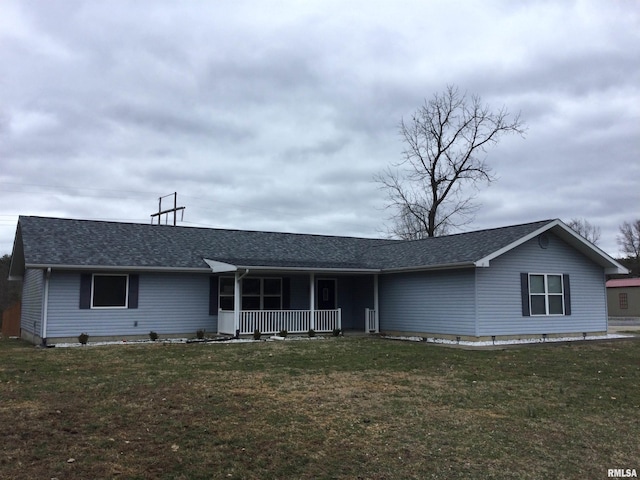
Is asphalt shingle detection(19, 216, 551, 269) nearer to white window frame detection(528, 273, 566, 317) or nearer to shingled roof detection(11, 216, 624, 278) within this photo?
shingled roof detection(11, 216, 624, 278)

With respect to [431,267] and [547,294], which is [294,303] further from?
[547,294]

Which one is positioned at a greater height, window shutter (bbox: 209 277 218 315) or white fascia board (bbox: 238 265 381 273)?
white fascia board (bbox: 238 265 381 273)

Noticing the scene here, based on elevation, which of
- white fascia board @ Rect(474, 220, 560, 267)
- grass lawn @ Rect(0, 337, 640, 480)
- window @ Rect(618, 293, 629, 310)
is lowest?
grass lawn @ Rect(0, 337, 640, 480)

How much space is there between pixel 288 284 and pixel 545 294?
8955 millimetres

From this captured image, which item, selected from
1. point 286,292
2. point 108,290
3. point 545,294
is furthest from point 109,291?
point 545,294

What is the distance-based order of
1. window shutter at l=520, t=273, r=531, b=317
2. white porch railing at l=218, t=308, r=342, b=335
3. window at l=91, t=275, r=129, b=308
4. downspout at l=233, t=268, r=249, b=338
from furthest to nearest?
1. white porch railing at l=218, t=308, r=342, b=335
2. downspout at l=233, t=268, r=249, b=338
3. window shutter at l=520, t=273, r=531, b=317
4. window at l=91, t=275, r=129, b=308

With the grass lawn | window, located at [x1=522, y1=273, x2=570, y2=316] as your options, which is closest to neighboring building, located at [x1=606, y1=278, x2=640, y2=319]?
window, located at [x1=522, y1=273, x2=570, y2=316]

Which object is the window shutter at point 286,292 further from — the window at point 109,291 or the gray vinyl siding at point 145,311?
the window at point 109,291

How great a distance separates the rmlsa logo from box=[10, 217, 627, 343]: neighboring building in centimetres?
1091

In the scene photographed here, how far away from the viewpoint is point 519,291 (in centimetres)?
1778

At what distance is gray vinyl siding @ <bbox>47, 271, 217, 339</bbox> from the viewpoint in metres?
16.5

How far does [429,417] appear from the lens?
739 cm

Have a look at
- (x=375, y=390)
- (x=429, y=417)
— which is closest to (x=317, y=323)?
(x=375, y=390)

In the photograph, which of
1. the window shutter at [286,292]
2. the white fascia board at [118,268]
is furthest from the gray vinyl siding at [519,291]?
the white fascia board at [118,268]
